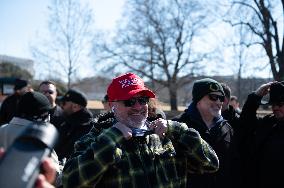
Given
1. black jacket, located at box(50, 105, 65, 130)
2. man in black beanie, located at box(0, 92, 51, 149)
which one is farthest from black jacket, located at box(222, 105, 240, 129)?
man in black beanie, located at box(0, 92, 51, 149)

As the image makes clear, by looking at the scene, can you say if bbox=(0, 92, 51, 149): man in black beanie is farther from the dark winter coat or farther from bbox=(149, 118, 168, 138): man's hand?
the dark winter coat

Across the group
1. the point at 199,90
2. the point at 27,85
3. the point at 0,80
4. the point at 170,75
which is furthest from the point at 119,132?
the point at 170,75

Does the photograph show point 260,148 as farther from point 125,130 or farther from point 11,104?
point 11,104

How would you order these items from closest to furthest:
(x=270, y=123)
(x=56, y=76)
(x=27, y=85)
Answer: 1. (x=270, y=123)
2. (x=27, y=85)
3. (x=56, y=76)

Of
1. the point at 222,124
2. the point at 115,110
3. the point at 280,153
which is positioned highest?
the point at 115,110

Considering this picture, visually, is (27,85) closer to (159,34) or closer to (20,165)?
(20,165)

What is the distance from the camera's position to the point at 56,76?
94.5 ft

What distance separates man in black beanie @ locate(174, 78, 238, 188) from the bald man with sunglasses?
1019 mm

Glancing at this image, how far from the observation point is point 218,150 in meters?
3.90

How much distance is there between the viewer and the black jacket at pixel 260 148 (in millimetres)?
4047

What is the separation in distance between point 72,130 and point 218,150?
2204 millimetres

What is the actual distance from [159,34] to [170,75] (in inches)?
181

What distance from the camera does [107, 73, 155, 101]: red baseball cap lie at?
2629 millimetres

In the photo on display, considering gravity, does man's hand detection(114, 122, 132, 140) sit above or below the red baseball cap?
below
